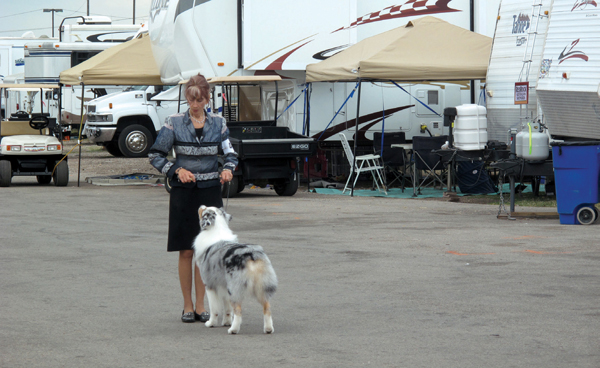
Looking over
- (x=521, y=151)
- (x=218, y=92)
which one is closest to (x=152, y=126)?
(x=218, y=92)

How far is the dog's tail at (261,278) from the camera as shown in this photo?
5227mm

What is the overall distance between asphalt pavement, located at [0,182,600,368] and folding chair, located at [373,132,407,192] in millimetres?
4282

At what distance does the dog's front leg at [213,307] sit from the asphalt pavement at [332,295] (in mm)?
80

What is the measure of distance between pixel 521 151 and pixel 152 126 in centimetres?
1447

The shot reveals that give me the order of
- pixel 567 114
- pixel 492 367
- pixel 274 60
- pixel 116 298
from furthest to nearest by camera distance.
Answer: pixel 274 60
pixel 567 114
pixel 116 298
pixel 492 367

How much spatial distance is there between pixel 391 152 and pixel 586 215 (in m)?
6.19

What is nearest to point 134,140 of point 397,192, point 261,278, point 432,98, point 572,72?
point 432,98

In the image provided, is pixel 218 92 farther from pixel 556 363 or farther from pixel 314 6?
pixel 556 363

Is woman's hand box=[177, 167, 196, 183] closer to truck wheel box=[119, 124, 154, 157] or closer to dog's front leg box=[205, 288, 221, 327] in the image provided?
dog's front leg box=[205, 288, 221, 327]

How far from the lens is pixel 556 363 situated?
4.64m

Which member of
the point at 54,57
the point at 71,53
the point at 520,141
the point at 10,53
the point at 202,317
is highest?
the point at 10,53

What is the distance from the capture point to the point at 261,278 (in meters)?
5.24

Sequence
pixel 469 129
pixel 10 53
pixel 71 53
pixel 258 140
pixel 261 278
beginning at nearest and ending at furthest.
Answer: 1. pixel 261 278
2. pixel 469 129
3. pixel 258 140
4. pixel 71 53
5. pixel 10 53

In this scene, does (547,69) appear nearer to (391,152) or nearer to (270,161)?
(391,152)
